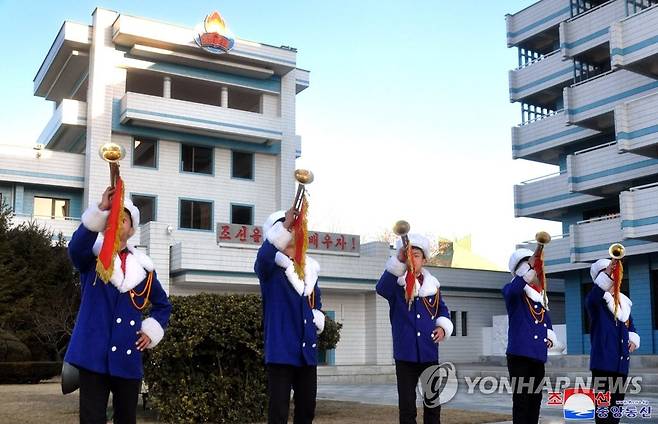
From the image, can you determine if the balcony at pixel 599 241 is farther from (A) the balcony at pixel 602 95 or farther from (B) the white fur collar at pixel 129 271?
(B) the white fur collar at pixel 129 271

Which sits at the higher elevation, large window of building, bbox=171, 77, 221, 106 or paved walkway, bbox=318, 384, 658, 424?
large window of building, bbox=171, 77, 221, 106

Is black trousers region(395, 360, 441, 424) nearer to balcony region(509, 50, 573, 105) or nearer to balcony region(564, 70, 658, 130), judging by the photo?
balcony region(564, 70, 658, 130)

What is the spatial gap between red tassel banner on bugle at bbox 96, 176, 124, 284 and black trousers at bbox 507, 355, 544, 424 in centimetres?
424

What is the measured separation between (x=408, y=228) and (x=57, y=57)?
30.6 meters

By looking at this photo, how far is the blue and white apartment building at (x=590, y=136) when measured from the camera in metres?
23.9

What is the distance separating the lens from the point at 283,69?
3516cm

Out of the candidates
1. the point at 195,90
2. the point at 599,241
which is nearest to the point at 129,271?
the point at 599,241

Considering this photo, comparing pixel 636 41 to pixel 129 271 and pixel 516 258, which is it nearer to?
pixel 516 258

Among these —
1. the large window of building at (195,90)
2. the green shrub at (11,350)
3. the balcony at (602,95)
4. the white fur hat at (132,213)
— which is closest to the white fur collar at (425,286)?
the white fur hat at (132,213)

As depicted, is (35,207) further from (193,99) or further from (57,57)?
(193,99)

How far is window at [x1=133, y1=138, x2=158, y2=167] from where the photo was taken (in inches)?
1278

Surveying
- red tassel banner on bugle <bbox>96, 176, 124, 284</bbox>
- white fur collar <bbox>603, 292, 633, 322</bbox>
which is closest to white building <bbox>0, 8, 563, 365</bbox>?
white fur collar <bbox>603, 292, 633, 322</bbox>

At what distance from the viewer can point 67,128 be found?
1277 inches

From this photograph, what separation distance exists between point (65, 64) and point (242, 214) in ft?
32.1
